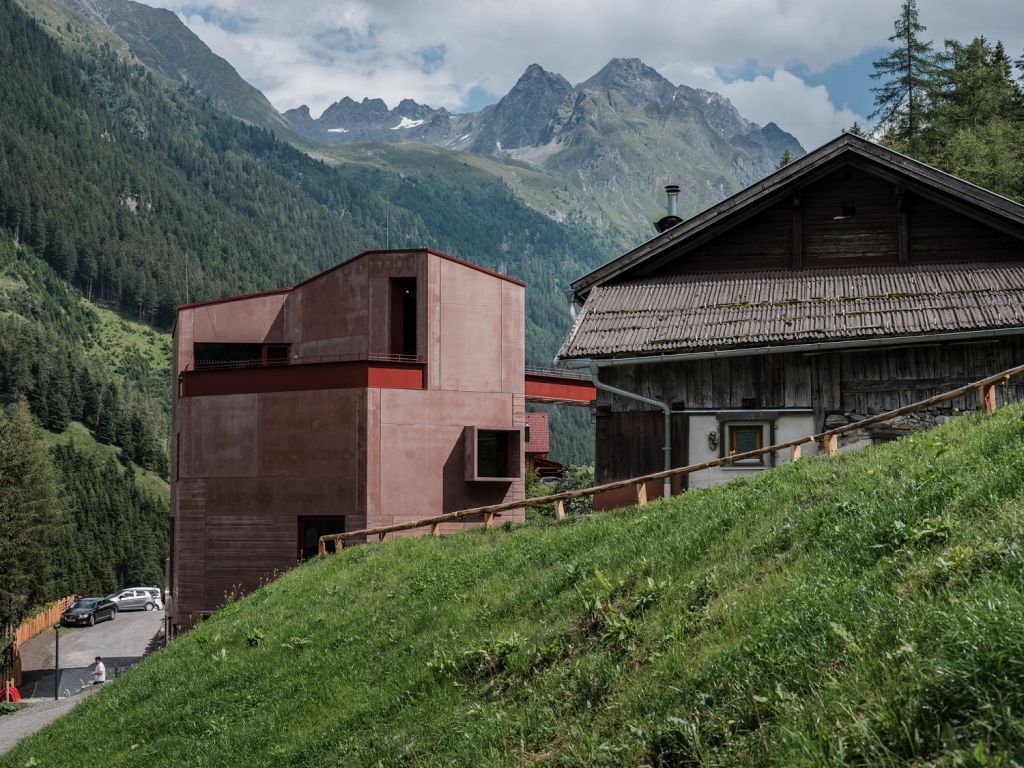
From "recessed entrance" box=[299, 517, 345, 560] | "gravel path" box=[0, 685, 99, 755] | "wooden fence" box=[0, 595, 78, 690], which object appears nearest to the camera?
"gravel path" box=[0, 685, 99, 755]

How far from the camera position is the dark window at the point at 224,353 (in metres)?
45.5

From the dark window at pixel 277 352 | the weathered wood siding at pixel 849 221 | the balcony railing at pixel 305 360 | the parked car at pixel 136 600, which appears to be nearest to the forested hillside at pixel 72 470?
the parked car at pixel 136 600

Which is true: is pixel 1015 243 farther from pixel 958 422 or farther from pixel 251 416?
pixel 251 416

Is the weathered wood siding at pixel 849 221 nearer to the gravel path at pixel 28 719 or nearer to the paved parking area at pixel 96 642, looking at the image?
the gravel path at pixel 28 719

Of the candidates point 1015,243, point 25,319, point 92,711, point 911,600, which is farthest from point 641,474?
point 25,319

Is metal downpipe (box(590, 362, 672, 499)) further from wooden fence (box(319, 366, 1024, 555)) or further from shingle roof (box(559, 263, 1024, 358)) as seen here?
wooden fence (box(319, 366, 1024, 555))

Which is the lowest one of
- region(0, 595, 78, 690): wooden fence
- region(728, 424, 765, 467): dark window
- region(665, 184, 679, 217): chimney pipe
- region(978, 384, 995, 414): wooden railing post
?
region(0, 595, 78, 690): wooden fence

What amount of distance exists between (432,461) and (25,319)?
7055 inches

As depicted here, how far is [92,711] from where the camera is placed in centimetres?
1817

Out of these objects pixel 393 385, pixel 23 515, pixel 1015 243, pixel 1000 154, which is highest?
pixel 1000 154

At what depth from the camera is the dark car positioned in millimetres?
78125

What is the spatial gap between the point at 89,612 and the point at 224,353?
139 feet

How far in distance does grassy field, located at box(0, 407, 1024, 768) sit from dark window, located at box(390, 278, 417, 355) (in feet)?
76.1

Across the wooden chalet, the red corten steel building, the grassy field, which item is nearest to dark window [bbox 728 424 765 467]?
the wooden chalet
